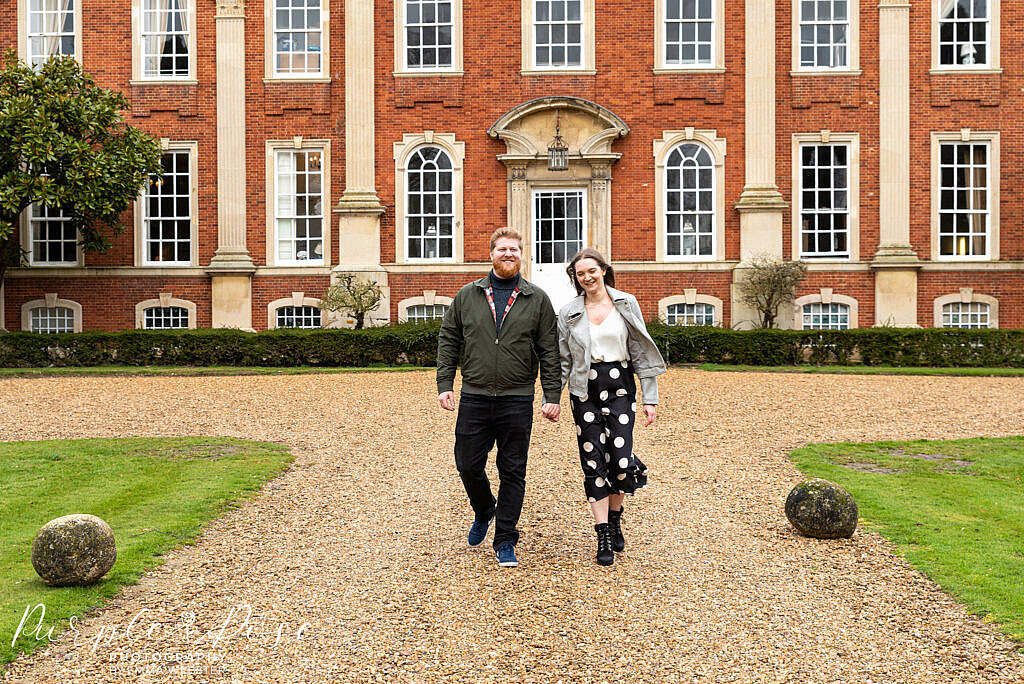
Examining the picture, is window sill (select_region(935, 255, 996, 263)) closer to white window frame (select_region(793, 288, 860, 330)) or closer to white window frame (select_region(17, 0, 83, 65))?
white window frame (select_region(793, 288, 860, 330))

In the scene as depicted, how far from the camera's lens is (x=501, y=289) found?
580 centimetres

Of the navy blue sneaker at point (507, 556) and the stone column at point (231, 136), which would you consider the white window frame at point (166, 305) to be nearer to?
the stone column at point (231, 136)

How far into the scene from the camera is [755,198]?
2020 cm

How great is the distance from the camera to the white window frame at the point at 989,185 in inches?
806

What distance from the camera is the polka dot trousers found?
5.78 meters

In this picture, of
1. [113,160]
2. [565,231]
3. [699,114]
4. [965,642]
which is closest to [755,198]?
[699,114]

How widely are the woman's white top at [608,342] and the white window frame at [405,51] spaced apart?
16.2m

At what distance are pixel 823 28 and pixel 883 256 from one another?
516 centimetres

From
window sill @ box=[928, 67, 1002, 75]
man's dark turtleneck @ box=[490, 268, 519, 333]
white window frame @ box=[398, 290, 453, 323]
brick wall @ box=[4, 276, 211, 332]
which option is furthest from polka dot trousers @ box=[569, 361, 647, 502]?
window sill @ box=[928, 67, 1002, 75]

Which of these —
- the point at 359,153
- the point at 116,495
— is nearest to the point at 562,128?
the point at 359,153

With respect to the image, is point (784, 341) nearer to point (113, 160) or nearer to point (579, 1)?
point (579, 1)

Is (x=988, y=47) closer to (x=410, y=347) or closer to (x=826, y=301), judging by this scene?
(x=826, y=301)

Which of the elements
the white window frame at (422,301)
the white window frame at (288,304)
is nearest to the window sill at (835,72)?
the white window frame at (422,301)

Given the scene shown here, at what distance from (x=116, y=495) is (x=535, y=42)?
51.7 feet
